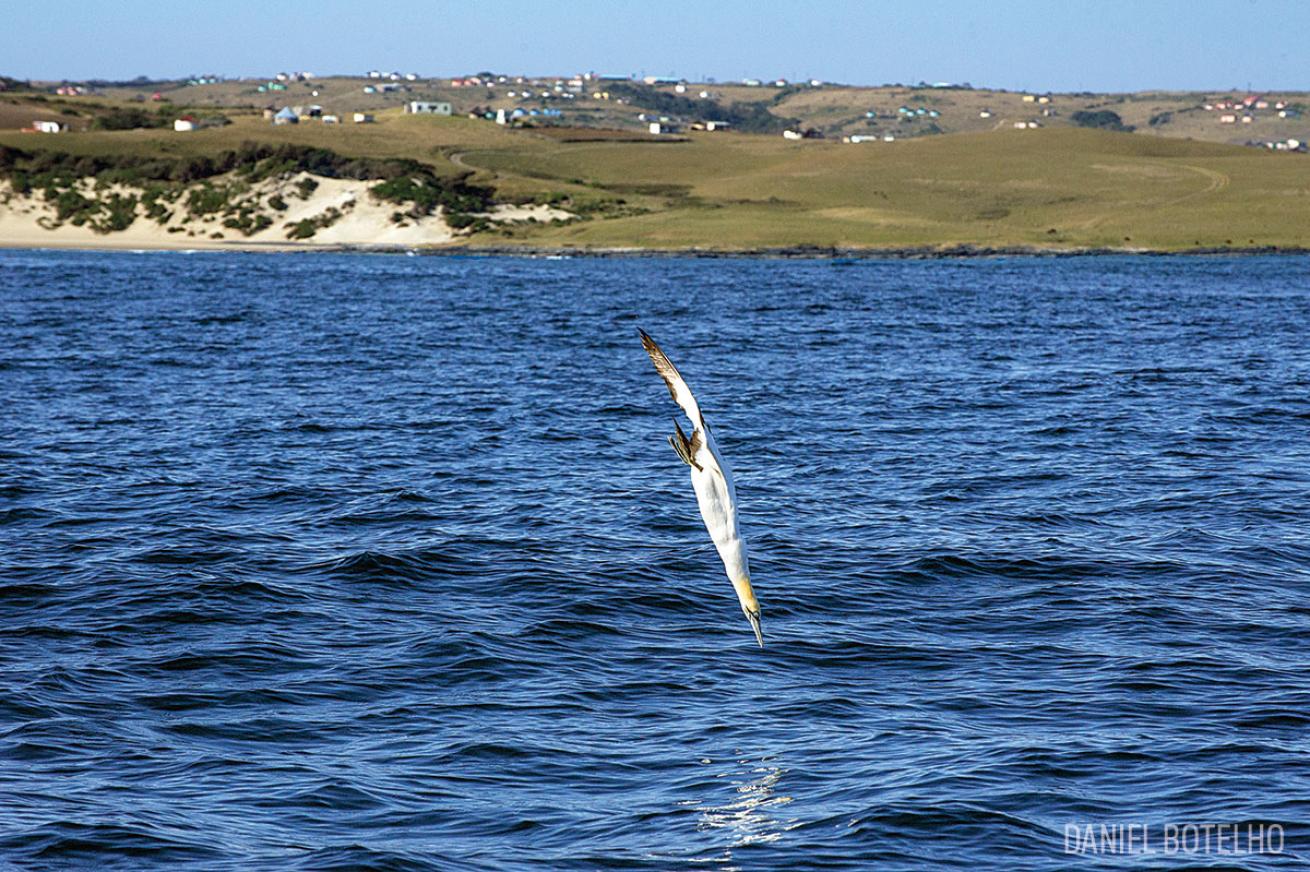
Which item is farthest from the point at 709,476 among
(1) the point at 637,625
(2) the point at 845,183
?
(2) the point at 845,183

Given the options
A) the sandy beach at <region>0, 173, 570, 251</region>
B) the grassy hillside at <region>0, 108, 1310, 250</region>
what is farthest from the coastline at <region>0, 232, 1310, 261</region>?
the grassy hillside at <region>0, 108, 1310, 250</region>

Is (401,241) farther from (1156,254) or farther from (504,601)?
(504,601)

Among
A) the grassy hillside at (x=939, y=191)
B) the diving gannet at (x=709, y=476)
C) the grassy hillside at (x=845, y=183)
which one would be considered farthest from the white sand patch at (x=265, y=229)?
the diving gannet at (x=709, y=476)

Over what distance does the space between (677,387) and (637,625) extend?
8.25 meters

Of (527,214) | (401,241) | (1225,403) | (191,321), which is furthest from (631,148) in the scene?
(1225,403)

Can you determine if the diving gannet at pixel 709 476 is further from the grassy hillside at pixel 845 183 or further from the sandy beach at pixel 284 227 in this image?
the sandy beach at pixel 284 227

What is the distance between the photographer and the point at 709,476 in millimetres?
9375

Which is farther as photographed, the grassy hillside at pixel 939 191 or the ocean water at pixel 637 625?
the grassy hillside at pixel 939 191

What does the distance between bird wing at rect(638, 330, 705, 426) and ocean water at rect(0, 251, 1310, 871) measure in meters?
3.69

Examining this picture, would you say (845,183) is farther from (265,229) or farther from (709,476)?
(709,476)

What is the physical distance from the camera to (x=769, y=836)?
11.6 meters

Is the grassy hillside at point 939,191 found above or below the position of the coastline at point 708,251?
above

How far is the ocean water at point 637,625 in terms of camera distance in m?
11.9

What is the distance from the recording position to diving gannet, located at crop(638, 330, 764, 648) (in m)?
9.22
